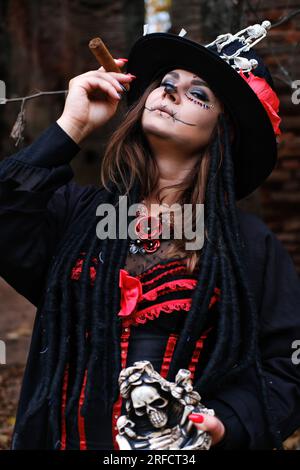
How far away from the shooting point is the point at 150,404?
1.98 m

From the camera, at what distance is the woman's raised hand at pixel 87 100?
7.73ft

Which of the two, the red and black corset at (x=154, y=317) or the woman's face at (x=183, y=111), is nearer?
the red and black corset at (x=154, y=317)

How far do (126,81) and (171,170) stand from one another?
0.33 meters

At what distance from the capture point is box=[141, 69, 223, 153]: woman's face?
92.6 inches

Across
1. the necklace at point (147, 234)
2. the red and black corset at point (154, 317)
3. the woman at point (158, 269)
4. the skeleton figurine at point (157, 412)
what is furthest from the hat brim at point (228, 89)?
the skeleton figurine at point (157, 412)

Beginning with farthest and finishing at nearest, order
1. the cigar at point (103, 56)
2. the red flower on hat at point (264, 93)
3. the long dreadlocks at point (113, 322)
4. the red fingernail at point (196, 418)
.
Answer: the red flower on hat at point (264, 93), the cigar at point (103, 56), the long dreadlocks at point (113, 322), the red fingernail at point (196, 418)

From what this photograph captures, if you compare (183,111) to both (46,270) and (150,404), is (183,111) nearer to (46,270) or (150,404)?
(46,270)

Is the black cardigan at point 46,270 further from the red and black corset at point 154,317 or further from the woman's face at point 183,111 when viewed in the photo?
the woman's face at point 183,111

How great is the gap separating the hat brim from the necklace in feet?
1.30

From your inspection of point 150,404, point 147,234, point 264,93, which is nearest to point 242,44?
point 264,93

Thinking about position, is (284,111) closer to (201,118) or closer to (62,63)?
(201,118)

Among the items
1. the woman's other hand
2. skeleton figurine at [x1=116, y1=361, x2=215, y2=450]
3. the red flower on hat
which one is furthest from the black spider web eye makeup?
the woman's other hand

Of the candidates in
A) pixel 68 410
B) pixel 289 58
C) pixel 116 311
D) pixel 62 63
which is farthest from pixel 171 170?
pixel 62 63
